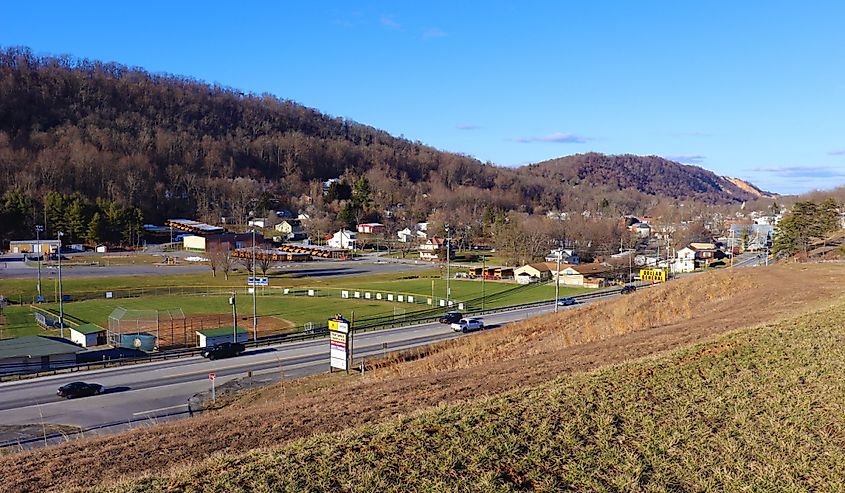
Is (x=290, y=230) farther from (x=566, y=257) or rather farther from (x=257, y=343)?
(x=257, y=343)

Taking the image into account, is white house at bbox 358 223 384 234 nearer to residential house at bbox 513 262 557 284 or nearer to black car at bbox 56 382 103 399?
residential house at bbox 513 262 557 284

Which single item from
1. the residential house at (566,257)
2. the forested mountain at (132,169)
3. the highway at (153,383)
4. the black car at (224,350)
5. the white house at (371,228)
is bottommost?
the highway at (153,383)

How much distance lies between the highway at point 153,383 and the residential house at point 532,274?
31.0 m

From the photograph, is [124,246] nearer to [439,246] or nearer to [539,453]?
[439,246]

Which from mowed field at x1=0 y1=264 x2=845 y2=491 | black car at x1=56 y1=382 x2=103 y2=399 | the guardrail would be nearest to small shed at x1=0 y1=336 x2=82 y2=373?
the guardrail

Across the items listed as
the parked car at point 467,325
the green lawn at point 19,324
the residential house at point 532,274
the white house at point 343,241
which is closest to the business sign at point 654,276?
the residential house at point 532,274

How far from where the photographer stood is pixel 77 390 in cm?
2325

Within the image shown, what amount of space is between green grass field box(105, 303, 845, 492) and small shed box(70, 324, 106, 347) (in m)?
29.0

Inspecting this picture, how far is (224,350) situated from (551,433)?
2533cm

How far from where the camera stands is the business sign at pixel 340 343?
2402 centimetres

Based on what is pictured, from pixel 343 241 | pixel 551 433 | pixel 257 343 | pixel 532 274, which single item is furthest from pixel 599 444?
pixel 343 241

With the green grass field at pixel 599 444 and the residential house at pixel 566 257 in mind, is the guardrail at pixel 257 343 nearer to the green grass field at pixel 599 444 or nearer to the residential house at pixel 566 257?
the green grass field at pixel 599 444

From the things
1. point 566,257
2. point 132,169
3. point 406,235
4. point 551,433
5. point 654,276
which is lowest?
point 654,276

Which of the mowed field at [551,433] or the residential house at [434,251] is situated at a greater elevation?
the mowed field at [551,433]
